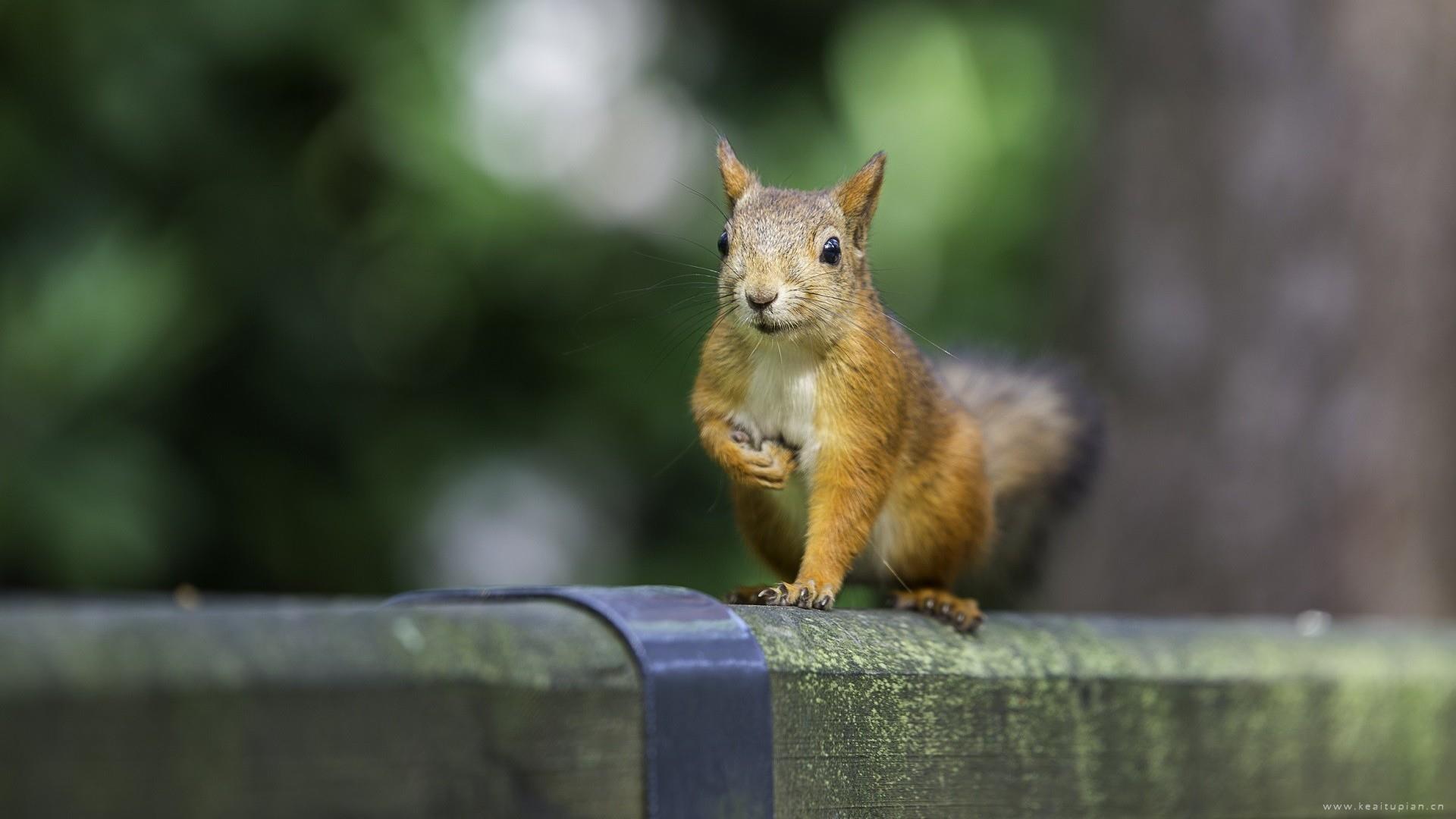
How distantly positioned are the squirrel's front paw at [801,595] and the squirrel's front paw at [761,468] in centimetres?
11

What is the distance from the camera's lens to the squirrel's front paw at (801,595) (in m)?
1.31

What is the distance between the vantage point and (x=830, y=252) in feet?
5.21

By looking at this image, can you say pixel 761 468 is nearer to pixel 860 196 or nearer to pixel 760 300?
pixel 760 300

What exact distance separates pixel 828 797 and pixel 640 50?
3.20 m

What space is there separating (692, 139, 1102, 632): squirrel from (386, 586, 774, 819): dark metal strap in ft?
1.24

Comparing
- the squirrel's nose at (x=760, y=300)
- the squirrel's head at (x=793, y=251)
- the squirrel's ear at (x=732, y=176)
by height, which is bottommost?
the squirrel's nose at (x=760, y=300)

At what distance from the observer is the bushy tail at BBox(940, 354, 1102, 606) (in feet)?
6.64

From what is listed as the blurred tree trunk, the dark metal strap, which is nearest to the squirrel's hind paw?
the dark metal strap

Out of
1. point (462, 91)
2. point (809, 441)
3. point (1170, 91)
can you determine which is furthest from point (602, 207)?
point (809, 441)

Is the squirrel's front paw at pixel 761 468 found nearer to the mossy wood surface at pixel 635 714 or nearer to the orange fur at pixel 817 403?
the orange fur at pixel 817 403

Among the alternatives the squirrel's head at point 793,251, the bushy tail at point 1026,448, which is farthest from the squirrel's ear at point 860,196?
the bushy tail at point 1026,448

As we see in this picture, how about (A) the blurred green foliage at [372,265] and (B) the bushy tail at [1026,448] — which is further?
(A) the blurred green foliage at [372,265]

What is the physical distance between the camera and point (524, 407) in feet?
12.8

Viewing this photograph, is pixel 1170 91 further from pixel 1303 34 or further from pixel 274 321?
pixel 274 321
